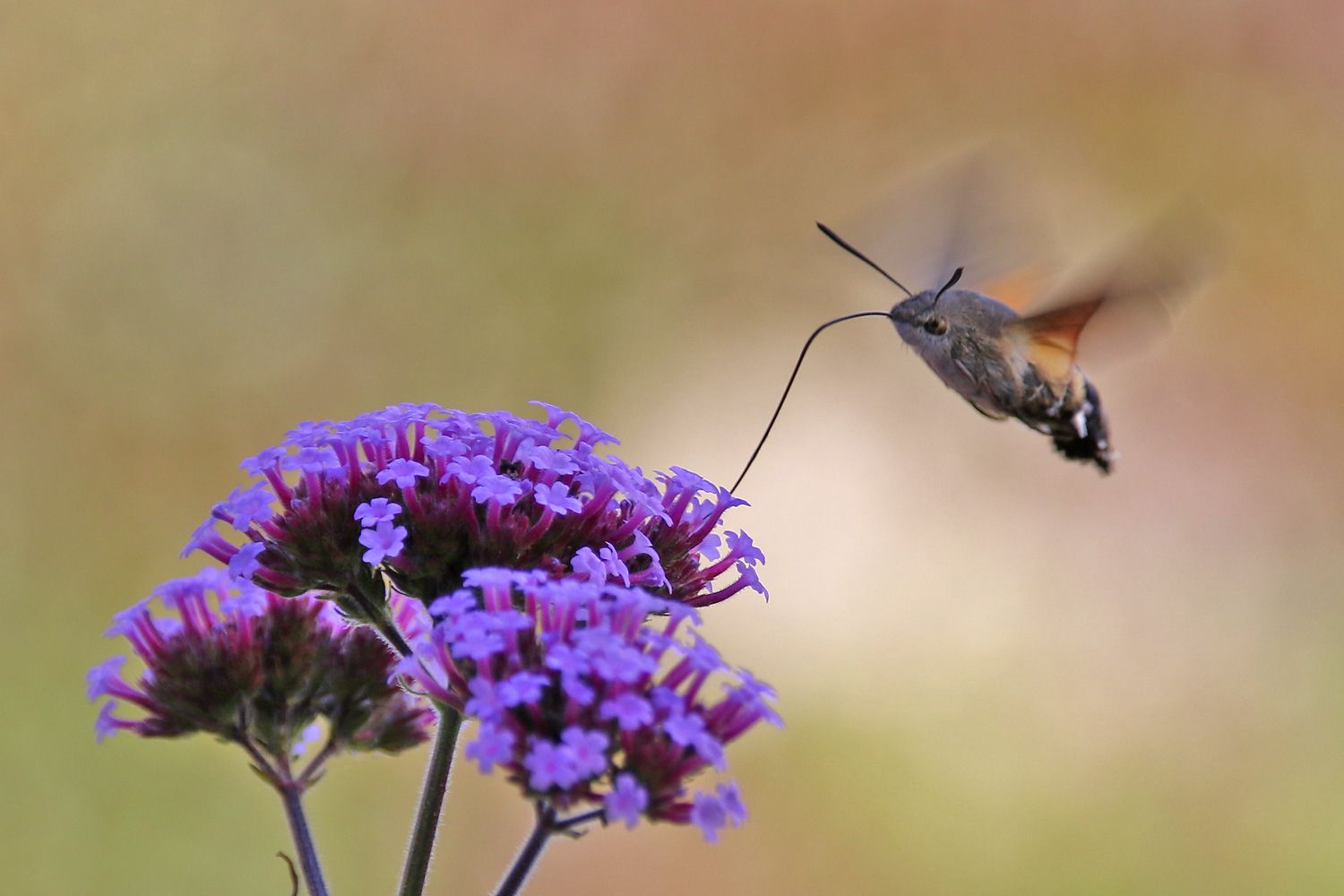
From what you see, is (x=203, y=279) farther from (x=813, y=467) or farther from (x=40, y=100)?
(x=813, y=467)

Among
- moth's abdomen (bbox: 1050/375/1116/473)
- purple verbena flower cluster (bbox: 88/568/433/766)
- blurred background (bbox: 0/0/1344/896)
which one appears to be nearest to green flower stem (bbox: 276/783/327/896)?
purple verbena flower cluster (bbox: 88/568/433/766)

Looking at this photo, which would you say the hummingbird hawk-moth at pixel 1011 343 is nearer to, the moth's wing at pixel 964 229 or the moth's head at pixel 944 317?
the moth's head at pixel 944 317

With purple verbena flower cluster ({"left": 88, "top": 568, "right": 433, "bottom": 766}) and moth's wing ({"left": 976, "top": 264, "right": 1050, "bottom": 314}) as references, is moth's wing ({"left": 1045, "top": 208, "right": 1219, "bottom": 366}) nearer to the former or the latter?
moth's wing ({"left": 976, "top": 264, "right": 1050, "bottom": 314})

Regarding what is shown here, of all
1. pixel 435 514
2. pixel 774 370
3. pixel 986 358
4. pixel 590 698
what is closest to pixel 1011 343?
pixel 986 358

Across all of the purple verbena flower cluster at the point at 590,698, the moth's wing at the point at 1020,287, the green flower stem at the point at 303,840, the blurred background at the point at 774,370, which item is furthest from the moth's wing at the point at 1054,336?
the blurred background at the point at 774,370

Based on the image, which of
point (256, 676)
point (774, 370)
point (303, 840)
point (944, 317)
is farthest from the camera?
point (774, 370)

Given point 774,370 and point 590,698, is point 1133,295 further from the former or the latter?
point 774,370
